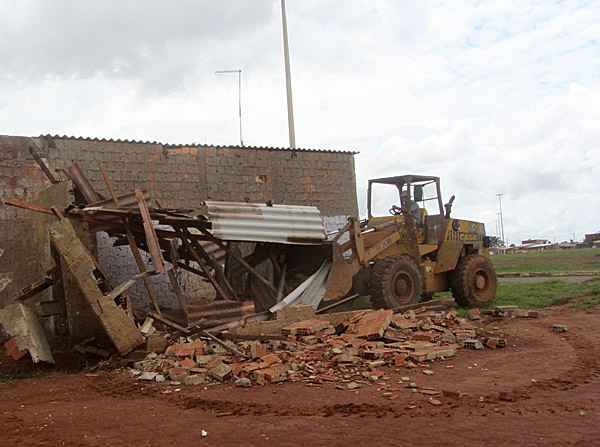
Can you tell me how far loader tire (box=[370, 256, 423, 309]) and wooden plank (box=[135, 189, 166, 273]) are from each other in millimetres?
4230

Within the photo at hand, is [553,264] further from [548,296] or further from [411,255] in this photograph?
[411,255]

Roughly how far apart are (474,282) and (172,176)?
7018 mm

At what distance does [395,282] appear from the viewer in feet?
37.5

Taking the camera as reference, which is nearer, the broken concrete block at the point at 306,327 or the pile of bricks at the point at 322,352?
the pile of bricks at the point at 322,352

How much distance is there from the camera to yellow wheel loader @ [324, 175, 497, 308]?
11.2 metres

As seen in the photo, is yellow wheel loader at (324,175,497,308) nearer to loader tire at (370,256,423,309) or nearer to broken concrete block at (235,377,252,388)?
loader tire at (370,256,423,309)

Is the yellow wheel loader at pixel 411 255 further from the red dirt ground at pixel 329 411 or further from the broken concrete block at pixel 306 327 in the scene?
the red dirt ground at pixel 329 411

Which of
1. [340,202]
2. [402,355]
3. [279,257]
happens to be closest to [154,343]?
[402,355]

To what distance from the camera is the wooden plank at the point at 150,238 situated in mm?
8398

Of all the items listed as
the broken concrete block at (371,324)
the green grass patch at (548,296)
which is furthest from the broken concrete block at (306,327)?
the green grass patch at (548,296)

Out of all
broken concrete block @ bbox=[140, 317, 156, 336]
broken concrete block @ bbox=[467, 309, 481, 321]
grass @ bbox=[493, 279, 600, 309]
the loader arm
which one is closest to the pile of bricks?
broken concrete block @ bbox=[140, 317, 156, 336]

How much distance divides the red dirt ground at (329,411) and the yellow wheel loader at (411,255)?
3697 millimetres

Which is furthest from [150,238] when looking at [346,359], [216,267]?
[346,359]

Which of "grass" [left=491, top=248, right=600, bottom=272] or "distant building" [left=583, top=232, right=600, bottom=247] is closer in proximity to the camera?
"grass" [left=491, top=248, right=600, bottom=272]
